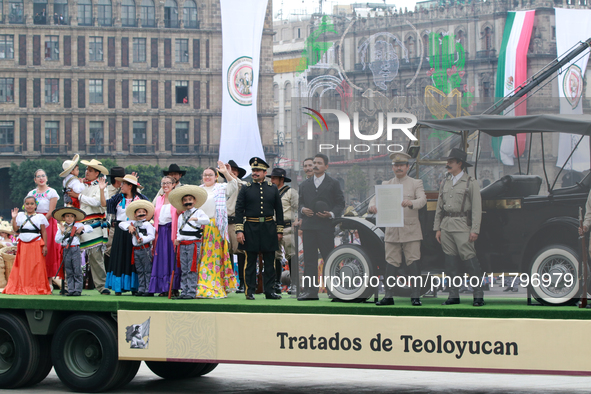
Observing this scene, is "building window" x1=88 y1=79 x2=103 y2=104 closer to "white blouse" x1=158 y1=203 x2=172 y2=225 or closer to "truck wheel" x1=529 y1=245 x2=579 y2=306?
"white blouse" x1=158 y1=203 x2=172 y2=225

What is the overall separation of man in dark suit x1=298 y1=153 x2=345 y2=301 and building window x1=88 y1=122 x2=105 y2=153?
6821 cm

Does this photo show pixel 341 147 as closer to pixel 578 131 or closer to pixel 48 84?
pixel 578 131

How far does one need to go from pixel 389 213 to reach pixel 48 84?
231 feet

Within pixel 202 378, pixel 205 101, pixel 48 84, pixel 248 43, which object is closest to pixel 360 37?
pixel 205 101

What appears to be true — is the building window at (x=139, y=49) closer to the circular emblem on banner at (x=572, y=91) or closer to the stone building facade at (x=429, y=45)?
the stone building facade at (x=429, y=45)

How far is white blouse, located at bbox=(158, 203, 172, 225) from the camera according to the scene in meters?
10.5

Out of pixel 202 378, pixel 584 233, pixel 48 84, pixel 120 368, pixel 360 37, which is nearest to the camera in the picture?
pixel 584 233

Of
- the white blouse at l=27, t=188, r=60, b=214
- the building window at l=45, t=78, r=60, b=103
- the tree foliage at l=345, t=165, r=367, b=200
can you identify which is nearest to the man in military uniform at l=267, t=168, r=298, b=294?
the tree foliage at l=345, t=165, r=367, b=200

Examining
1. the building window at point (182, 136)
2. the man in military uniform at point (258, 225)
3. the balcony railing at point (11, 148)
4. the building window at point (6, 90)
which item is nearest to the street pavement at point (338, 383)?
the man in military uniform at point (258, 225)

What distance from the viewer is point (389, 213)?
27.4 feet

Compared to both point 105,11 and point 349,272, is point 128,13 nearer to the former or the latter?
point 105,11

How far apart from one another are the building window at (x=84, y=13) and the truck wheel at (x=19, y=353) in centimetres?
6966

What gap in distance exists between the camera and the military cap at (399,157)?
8.40m

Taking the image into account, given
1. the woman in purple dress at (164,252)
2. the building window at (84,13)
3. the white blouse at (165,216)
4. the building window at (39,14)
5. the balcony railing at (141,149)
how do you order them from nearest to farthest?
the woman in purple dress at (164,252), the white blouse at (165,216), the building window at (39,14), the balcony railing at (141,149), the building window at (84,13)
